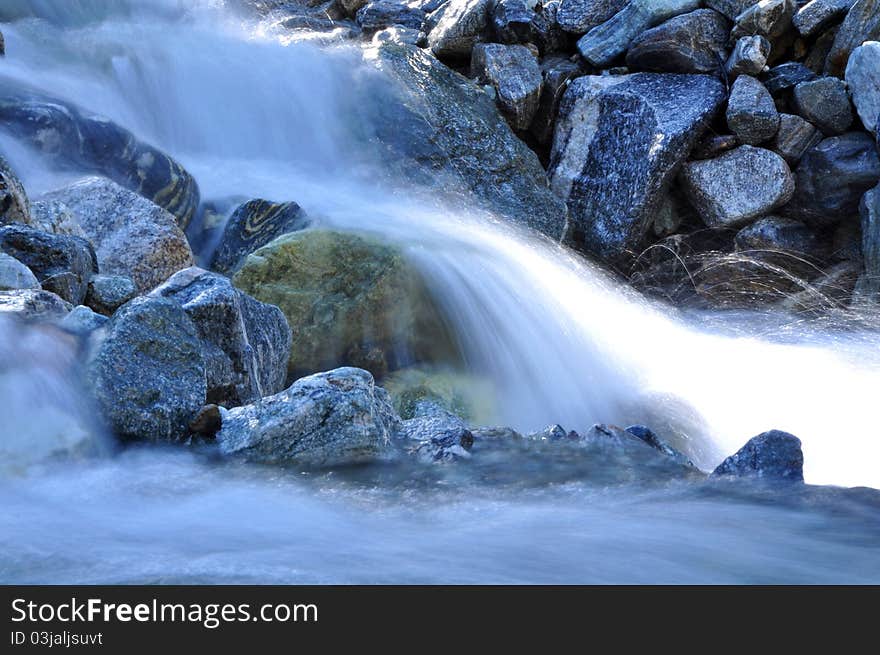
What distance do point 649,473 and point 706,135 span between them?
255 inches

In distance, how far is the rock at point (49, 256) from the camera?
4.61m

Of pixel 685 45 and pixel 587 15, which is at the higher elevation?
pixel 587 15

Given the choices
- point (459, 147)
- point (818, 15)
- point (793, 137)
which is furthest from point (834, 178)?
point (459, 147)

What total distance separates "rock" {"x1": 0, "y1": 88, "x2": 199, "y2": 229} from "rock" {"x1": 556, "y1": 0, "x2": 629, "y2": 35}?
468cm

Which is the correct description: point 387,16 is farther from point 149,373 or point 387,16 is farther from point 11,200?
point 149,373

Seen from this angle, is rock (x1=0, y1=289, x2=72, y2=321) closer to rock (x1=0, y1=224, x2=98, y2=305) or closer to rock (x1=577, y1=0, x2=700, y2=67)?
rock (x1=0, y1=224, x2=98, y2=305)

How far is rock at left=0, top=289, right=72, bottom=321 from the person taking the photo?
12.5 ft

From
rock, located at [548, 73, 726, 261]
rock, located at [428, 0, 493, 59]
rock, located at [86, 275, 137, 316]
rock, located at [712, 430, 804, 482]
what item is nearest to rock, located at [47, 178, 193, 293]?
rock, located at [86, 275, 137, 316]

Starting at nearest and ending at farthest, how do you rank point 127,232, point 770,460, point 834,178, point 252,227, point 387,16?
1. point 770,460
2. point 127,232
3. point 252,227
4. point 834,178
5. point 387,16

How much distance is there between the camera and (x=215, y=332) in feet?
14.4

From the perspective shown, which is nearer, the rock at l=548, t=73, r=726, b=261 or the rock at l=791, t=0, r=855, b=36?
the rock at l=548, t=73, r=726, b=261

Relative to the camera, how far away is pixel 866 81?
8984 millimetres

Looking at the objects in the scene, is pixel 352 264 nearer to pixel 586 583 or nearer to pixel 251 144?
pixel 251 144

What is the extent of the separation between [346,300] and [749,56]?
506 cm
